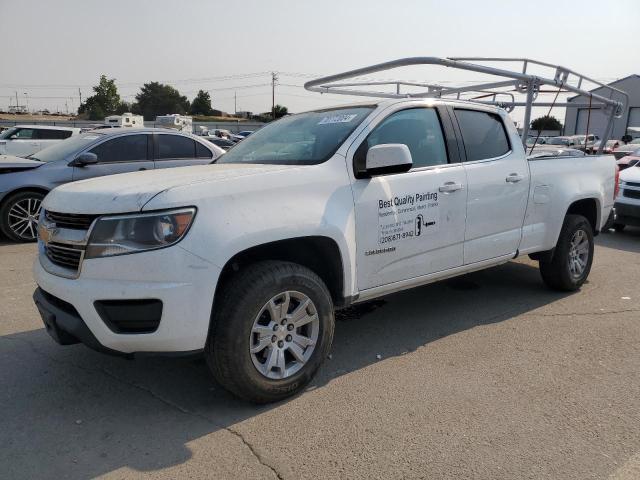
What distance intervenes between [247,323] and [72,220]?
44.9 inches

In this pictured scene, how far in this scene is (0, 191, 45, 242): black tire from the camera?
299 inches

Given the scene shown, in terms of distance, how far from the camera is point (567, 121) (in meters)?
49.9

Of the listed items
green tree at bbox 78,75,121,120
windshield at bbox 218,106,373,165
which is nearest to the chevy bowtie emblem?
windshield at bbox 218,106,373,165

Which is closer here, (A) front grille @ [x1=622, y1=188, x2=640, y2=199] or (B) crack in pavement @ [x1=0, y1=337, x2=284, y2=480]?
(B) crack in pavement @ [x1=0, y1=337, x2=284, y2=480]

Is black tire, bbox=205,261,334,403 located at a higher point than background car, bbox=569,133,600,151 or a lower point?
lower

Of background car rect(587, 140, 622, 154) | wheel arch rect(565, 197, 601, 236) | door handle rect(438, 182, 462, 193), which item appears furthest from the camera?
background car rect(587, 140, 622, 154)

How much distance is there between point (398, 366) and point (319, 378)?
0.59m

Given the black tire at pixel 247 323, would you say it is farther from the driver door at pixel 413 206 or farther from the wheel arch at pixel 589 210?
the wheel arch at pixel 589 210

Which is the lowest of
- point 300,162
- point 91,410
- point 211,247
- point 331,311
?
point 91,410

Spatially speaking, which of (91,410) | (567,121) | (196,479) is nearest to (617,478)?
(196,479)

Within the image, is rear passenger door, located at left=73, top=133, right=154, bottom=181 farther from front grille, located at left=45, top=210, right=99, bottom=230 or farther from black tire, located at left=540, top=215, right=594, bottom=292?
black tire, located at left=540, top=215, right=594, bottom=292

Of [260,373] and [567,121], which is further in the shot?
[567,121]

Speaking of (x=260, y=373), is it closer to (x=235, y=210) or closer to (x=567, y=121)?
(x=235, y=210)

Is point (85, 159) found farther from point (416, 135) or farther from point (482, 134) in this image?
point (482, 134)
